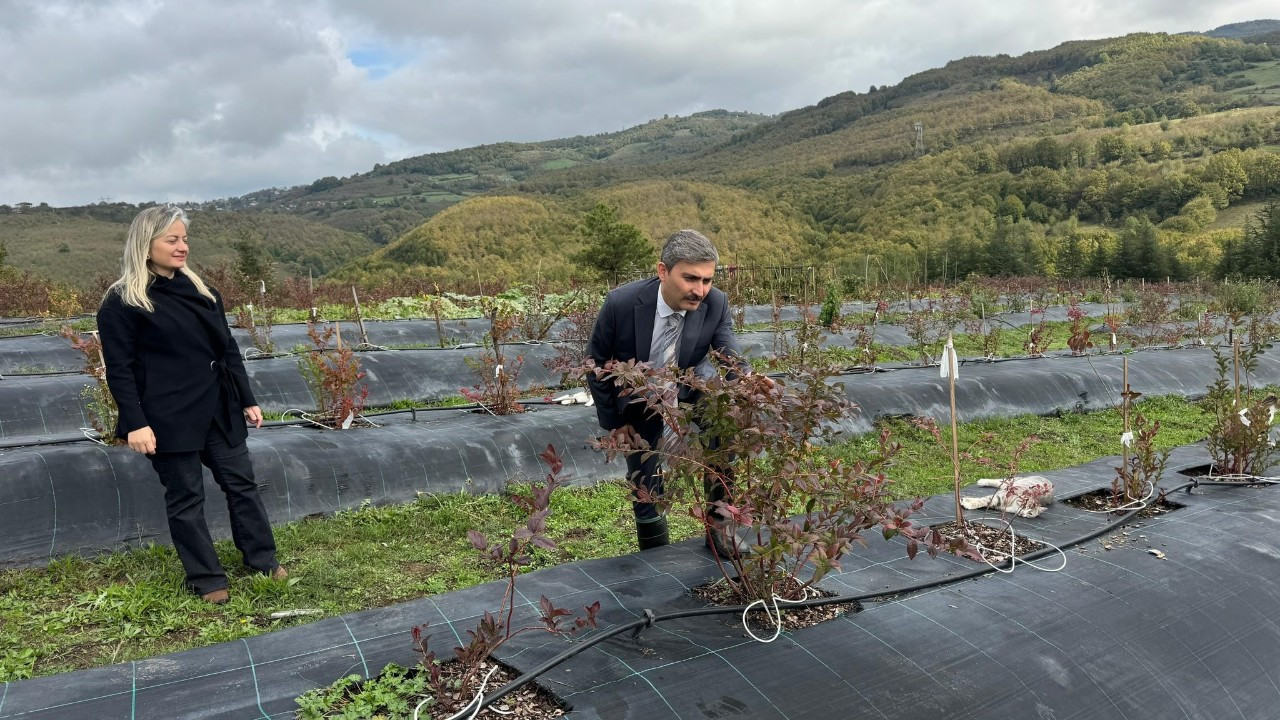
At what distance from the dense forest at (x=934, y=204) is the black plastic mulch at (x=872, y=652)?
17204mm

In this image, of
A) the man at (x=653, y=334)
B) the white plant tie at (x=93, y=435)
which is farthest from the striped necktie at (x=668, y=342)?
the white plant tie at (x=93, y=435)

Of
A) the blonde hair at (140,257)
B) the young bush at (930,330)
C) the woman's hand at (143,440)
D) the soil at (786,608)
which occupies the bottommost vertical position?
the young bush at (930,330)

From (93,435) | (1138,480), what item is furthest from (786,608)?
(93,435)

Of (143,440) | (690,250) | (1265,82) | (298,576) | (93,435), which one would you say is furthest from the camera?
(1265,82)

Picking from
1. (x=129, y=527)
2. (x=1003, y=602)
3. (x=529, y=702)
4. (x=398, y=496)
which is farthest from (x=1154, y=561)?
(x=129, y=527)

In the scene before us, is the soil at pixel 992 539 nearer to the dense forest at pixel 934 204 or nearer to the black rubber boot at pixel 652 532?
the black rubber boot at pixel 652 532

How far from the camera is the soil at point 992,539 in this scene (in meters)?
3.46

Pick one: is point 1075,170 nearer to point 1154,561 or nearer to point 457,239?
point 457,239

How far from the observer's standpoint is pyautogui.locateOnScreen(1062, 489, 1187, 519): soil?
4000 mm

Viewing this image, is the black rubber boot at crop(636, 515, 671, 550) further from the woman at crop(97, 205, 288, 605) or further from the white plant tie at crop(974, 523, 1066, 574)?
the woman at crop(97, 205, 288, 605)

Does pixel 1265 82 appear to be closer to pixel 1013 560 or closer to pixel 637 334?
pixel 1013 560

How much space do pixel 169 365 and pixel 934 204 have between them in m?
45.2

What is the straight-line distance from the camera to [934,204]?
44.0 m

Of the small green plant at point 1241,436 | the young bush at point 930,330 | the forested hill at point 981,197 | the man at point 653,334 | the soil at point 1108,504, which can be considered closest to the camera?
the man at point 653,334
